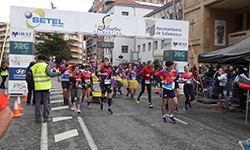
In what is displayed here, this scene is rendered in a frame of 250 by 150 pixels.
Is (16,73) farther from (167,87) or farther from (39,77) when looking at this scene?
(167,87)

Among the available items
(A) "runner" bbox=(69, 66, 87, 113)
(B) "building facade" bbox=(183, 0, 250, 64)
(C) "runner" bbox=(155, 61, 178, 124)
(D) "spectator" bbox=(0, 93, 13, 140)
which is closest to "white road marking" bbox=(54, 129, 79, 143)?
(A) "runner" bbox=(69, 66, 87, 113)

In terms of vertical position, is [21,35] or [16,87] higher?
[21,35]

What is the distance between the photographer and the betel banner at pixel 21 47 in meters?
12.5

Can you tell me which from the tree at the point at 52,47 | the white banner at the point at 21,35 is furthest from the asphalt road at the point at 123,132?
the tree at the point at 52,47

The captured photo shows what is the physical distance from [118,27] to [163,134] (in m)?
9.41

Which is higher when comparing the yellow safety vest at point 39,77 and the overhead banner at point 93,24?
the overhead banner at point 93,24

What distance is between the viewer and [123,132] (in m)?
5.98

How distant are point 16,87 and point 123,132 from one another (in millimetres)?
8932

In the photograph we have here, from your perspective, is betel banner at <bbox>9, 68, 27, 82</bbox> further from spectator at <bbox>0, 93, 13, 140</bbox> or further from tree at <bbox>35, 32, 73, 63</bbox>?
tree at <bbox>35, 32, 73, 63</bbox>

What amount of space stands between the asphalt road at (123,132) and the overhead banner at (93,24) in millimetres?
6107

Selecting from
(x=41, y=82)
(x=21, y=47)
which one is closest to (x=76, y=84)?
(x=41, y=82)

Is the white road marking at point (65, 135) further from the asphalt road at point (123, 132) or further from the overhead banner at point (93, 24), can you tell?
the overhead banner at point (93, 24)

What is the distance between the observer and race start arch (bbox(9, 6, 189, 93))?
12.4 metres

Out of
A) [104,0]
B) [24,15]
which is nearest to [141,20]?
[24,15]
